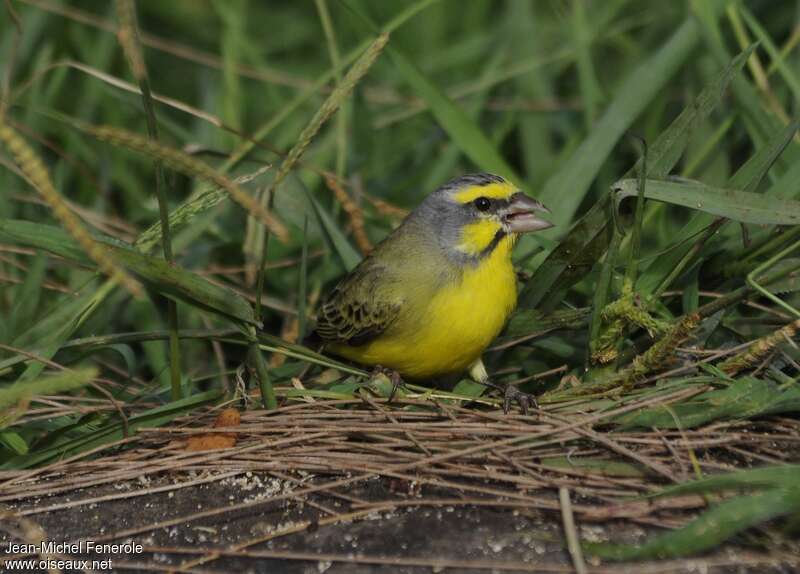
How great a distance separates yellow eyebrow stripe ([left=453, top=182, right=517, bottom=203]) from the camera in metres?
4.52

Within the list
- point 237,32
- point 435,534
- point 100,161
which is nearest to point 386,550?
point 435,534

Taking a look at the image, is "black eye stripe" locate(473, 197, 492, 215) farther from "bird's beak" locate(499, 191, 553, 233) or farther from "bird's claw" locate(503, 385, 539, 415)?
"bird's claw" locate(503, 385, 539, 415)

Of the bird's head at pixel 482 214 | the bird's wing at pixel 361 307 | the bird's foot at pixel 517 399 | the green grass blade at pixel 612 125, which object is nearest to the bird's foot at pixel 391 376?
the bird's wing at pixel 361 307

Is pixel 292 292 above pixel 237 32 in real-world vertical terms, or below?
below

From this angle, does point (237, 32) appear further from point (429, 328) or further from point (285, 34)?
point (429, 328)

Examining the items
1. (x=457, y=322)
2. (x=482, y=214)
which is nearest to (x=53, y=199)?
(x=457, y=322)

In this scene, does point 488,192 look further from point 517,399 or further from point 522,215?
point 517,399

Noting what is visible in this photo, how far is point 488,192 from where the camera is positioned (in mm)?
4531

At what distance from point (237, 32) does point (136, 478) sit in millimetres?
3824

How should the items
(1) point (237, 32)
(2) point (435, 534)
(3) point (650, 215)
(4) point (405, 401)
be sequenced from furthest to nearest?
(1) point (237, 32) < (3) point (650, 215) < (4) point (405, 401) < (2) point (435, 534)

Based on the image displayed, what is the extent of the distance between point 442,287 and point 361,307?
393 millimetres

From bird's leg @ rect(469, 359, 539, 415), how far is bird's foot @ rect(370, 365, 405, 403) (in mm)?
336

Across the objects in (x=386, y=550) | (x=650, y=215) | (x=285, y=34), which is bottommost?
(x=386, y=550)

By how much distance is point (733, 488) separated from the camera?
10.1 ft
